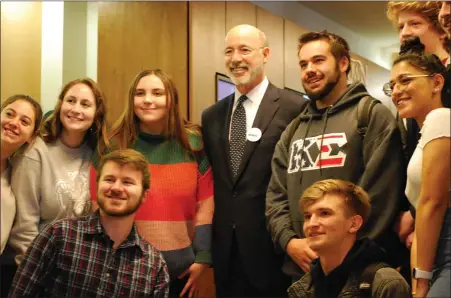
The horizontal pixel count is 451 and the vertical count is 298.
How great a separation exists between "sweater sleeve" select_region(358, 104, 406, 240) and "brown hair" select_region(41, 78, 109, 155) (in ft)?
3.27

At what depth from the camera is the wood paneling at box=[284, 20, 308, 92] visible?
14.2 feet

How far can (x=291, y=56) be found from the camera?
4.38m

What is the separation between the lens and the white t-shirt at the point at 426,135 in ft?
5.76

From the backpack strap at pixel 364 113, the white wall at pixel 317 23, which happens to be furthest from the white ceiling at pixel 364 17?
the backpack strap at pixel 364 113

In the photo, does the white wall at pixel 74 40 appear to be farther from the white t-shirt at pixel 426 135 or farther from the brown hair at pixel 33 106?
the white t-shirt at pixel 426 135

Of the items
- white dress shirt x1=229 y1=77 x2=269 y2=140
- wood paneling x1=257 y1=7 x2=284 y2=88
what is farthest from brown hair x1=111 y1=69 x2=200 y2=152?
wood paneling x1=257 y1=7 x2=284 y2=88

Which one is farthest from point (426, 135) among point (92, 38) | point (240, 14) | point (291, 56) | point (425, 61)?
point (291, 56)

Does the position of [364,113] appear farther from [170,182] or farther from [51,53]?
[51,53]

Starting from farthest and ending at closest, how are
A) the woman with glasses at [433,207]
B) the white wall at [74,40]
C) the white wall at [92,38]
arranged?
the white wall at [92,38]
the white wall at [74,40]
the woman with glasses at [433,207]

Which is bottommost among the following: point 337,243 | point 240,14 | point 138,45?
point 337,243

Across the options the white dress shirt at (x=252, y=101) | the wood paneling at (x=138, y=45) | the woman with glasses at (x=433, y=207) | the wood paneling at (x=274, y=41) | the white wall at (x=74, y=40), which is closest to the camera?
the woman with glasses at (x=433, y=207)

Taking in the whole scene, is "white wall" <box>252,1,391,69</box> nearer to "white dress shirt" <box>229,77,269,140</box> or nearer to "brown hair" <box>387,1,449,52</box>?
"white dress shirt" <box>229,77,269,140</box>

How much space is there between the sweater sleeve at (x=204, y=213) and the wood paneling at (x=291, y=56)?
6.09ft

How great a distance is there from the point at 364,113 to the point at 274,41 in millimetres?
1994
